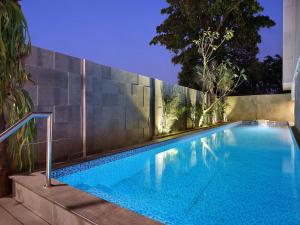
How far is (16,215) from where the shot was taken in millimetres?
2094

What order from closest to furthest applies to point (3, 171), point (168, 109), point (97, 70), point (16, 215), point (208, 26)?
point (16, 215), point (3, 171), point (97, 70), point (168, 109), point (208, 26)

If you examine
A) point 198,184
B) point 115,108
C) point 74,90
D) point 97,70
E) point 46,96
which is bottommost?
point 198,184

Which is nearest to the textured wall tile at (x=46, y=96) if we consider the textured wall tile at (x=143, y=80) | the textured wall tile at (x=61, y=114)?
the textured wall tile at (x=61, y=114)

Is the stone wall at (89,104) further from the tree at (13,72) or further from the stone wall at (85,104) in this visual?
the tree at (13,72)

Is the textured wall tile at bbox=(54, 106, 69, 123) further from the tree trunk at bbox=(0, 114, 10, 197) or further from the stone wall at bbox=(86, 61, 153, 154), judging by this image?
the tree trunk at bbox=(0, 114, 10, 197)

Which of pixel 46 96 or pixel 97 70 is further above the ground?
pixel 97 70

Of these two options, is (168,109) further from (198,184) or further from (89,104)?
(198,184)

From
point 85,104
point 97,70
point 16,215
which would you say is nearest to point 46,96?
point 85,104

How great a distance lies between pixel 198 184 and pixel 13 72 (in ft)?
8.22

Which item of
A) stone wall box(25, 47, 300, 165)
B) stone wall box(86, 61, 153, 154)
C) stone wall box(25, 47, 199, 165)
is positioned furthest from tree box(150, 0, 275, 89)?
stone wall box(25, 47, 199, 165)

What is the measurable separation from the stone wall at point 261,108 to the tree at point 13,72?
1413 centimetres

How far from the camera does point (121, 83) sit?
539cm

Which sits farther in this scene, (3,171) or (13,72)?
(3,171)

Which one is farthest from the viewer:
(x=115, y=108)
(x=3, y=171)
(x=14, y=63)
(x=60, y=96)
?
(x=115, y=108)
